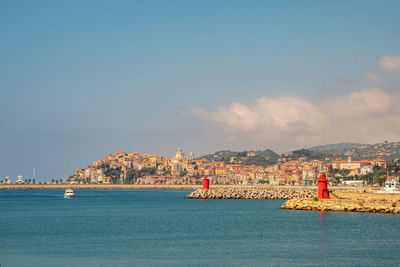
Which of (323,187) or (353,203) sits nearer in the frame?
(353,203)

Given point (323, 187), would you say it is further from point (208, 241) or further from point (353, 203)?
point (208, 241)

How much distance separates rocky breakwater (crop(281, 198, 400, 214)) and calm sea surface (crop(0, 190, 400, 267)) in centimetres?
112

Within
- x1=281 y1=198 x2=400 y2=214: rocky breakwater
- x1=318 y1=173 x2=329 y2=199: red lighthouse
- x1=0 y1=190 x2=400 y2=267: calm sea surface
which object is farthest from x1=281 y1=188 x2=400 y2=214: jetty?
x1=0 y1=190 x2=400 y2=267: calm sea surface

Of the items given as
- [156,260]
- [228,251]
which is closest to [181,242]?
[228,251]

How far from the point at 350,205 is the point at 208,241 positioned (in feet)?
63.4

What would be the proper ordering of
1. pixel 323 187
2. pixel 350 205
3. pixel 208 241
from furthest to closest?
pixel 323 187
pixel 350 205
pixel 208 241

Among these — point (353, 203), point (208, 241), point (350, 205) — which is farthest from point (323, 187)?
point (208, 241)

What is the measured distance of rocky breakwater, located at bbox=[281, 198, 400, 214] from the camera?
45.2 metres

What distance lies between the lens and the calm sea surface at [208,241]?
24984mm

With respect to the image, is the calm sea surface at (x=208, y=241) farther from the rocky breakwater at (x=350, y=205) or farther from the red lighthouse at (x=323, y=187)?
the red lighthouse at (x=323, y=187)

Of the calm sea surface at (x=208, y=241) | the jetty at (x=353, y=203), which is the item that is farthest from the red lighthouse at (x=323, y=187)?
the calm sea surface at (x=208, y=241)

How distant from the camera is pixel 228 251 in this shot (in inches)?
1092

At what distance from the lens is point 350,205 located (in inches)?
1857

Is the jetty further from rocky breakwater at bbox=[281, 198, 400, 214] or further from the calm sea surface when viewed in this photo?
the calm sea surface
